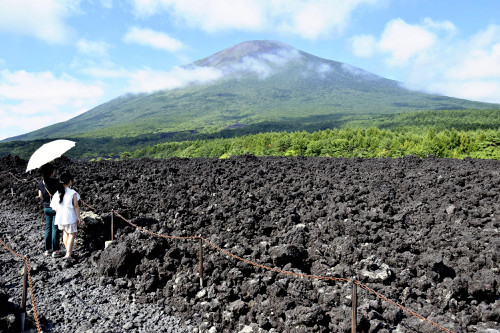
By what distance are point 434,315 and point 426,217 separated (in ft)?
11.1

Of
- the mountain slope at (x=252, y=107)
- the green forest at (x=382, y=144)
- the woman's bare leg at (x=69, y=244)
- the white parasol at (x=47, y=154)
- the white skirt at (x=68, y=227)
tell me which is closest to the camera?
the white parasol at (x=47, y=154)

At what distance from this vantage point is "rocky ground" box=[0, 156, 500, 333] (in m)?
4.10

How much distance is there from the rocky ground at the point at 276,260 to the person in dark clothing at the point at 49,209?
256 mm

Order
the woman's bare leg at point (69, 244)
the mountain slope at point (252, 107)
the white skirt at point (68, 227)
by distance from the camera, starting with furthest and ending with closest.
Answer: the mountain slope at point (252, 107), the woman's bare leg at point (69, 244), the white skirt at point (68, 227)

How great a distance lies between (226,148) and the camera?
42.7m

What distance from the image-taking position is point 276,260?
518 cm

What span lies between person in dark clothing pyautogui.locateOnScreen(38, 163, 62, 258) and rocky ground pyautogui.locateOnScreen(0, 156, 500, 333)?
0.84 feet

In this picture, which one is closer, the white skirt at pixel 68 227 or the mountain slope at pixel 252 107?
the white skirt at pixel 68 227

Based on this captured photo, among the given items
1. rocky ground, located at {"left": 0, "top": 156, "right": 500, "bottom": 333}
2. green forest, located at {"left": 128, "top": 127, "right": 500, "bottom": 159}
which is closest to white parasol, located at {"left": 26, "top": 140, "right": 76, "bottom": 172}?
rocky ground, located at {"left": 0, "top": 156, "right": 500, "bottom": 333}

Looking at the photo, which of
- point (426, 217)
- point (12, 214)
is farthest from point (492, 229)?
point (12, 214)

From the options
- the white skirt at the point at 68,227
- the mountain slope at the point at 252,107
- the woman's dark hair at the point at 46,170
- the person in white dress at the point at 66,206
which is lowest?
the white skirt at the point at 68,227

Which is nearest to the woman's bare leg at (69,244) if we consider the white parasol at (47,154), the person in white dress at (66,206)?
the person in white dress at (66,206)

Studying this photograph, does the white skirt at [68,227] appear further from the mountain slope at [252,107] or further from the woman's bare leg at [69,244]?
the mountain slope at [252,107]

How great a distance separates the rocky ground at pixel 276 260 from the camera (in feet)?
13.5
